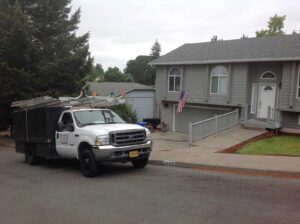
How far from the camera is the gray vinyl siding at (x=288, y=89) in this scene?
753 inches

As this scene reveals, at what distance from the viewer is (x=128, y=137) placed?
11.3 meters

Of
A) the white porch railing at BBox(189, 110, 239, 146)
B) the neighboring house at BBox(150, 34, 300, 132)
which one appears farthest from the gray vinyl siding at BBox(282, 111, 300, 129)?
the white porch railing at BBox(189, 110, 239, 146)

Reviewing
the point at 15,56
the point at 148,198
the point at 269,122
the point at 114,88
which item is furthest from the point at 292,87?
the point at 114,88

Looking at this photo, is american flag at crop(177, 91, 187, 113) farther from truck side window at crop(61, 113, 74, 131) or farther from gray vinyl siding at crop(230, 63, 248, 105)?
truck side window at crop(61, 113, 74, 131)

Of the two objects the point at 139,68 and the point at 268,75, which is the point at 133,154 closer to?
the point at 268,75

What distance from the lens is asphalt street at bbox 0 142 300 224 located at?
6848mm

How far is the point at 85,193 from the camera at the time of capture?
355 inches

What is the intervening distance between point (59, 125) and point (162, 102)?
16.0 m

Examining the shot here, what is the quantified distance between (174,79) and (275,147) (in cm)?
1257

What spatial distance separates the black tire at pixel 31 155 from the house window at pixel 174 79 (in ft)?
45.2

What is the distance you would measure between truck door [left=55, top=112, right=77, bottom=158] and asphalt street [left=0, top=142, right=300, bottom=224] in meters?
0.75

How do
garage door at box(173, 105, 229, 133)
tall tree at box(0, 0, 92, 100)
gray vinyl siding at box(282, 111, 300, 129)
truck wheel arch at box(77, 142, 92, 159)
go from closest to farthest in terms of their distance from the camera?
truck wheel arch at box(77, 142, 92, 159) → gray vinyl siding at box(282, 111, 300, 129) → tall tree at box(0, 0, 92, 100) → garage door at box(173, 105, 229, 133)

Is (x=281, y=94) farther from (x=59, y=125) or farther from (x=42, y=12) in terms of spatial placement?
(x=42, y=12)

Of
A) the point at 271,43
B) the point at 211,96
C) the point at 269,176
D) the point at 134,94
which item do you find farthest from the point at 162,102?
the point at 269,176
